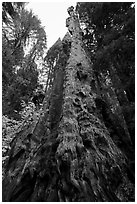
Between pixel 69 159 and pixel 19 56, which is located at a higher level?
pixel 19 56

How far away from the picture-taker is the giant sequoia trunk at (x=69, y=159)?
3.89m

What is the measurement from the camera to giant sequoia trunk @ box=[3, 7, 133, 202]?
12.8ft

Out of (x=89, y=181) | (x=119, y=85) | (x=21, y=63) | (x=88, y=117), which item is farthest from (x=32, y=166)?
(x=21, y=63)

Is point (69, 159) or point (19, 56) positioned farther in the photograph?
point (19, 56)

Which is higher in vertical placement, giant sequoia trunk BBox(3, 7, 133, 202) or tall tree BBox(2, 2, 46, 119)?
tall tree BBox(2, 2, 46, 119)

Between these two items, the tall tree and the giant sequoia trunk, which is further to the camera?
the tall tree

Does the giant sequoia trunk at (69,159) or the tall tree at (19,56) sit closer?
the giant sequoia trunk at (69,159)

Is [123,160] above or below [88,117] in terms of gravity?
below

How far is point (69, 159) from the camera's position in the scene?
13.7 ft

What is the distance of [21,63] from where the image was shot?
13.1m

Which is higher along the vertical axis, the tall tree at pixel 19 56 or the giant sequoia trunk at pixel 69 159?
the tall tree at pixel 19 56

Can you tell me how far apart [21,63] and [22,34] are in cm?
237

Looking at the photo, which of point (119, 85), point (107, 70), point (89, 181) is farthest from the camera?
point (107, 70)

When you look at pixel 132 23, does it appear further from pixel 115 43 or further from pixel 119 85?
pixel 119 85
